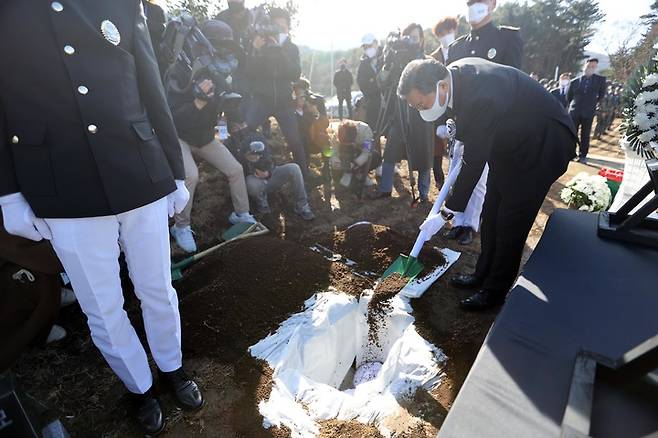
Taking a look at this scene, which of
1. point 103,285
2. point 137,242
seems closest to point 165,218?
point 137,242

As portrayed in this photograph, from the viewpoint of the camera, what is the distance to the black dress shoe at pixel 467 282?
2.84 m

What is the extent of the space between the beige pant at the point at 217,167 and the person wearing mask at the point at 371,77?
2812mm

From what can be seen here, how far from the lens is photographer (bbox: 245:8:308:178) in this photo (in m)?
4.30

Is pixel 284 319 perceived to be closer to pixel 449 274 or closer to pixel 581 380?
pixel 449 274

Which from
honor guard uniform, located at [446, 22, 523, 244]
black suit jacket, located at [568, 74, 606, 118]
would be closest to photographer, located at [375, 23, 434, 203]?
honor guard uniform, located at [446, 22, 523, 244]

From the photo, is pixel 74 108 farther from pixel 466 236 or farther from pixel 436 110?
pixel 466 236

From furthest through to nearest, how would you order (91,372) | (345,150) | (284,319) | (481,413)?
(345,150)
(284,319)
(91,372)
(481,413)

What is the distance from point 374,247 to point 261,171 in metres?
1.63

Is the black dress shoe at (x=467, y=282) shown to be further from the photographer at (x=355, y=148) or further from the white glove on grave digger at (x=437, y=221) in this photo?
the photographer at (x=355, y=148)

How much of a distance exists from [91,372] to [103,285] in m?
1.06

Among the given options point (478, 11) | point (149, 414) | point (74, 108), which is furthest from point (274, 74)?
point (149, 414)

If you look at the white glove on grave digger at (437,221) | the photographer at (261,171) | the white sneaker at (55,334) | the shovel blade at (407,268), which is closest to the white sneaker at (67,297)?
the white sneaker at (55,334)

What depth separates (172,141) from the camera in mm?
1596

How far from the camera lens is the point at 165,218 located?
1609mm
